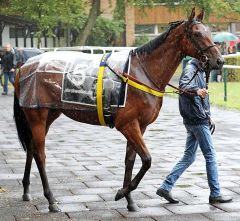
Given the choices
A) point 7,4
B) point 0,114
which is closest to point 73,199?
point 0,114

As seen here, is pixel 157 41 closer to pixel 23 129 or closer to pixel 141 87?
pixel 141 87

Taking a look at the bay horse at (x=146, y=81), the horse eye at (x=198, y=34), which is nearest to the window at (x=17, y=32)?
the bay horse at (x=146, y=81)

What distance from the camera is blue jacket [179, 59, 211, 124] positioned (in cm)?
712

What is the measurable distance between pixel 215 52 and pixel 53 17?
2999 cm

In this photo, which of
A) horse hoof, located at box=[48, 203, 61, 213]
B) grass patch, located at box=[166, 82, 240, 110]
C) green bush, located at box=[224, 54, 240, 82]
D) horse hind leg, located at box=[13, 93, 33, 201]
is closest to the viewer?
horse hoof, located at box=[48, 203, 61, 213]

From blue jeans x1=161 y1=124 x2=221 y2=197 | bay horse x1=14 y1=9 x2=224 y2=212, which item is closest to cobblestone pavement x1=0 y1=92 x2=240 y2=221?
blue jeans x1=161 y1=124 x2=221 y2=197

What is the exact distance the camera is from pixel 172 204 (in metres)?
7.12

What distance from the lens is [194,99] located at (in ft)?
23.5

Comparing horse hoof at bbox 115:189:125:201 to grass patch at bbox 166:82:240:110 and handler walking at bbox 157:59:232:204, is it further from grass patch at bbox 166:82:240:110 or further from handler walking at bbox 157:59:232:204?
grass patch at bbox 166:82:240:110

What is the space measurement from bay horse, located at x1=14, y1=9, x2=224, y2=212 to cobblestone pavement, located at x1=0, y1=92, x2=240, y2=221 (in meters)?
0.30

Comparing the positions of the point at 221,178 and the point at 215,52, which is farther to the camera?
the point at 221,178

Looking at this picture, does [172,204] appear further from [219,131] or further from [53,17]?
[53,17]

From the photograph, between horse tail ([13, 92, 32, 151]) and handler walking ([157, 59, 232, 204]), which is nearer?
handler walking ([157, 59, 232, 204])

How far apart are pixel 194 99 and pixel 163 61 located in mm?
551
